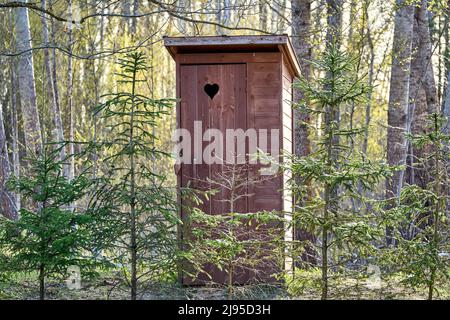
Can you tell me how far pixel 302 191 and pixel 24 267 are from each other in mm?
2454

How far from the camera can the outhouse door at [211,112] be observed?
7.97m

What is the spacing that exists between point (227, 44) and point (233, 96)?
1.80 ft

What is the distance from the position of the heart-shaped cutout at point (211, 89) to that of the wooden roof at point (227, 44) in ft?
1.17

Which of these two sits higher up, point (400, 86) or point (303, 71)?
point (303, 71)

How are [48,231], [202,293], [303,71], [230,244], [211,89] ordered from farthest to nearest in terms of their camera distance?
[303,71], [211,89], [202,293], [230,244], [48,231]

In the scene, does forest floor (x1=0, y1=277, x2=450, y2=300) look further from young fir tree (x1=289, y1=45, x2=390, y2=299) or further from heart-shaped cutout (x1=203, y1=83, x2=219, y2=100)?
heart-shaped cutout (x1=203, y1=83, x2=219, y2=100)

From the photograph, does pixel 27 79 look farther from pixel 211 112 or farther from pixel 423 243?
pixel 423 243

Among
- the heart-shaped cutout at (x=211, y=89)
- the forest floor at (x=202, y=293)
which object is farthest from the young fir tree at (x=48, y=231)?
the heart-shaped cutout at (x=211, y=89)

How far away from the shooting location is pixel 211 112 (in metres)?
8.05

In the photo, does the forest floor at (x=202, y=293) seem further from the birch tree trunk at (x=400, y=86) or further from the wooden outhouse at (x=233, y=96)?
the birch tree trunk at (x=400, y=86)

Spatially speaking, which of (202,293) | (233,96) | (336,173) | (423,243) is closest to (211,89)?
(233,96)

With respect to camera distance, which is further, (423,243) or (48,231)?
(423,243)
